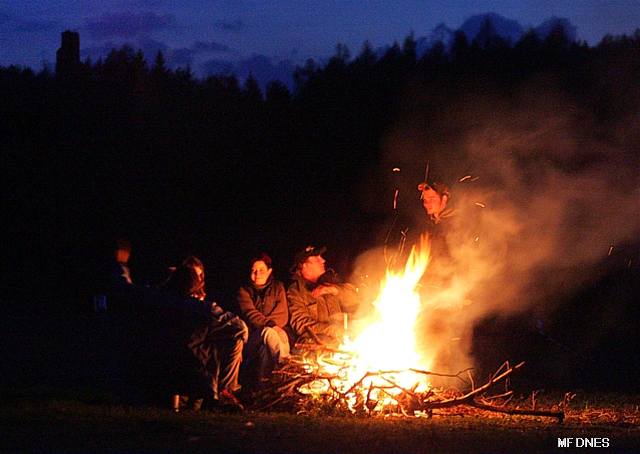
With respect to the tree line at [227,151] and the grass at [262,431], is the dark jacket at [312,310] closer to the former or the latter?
the grass at [262,431]

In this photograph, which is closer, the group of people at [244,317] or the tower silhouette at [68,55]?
the group of people at [244,317]

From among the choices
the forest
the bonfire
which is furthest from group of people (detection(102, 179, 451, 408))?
the forest

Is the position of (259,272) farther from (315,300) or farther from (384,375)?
(384,375)

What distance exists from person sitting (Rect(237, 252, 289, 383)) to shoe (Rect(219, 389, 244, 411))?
0.57 metres

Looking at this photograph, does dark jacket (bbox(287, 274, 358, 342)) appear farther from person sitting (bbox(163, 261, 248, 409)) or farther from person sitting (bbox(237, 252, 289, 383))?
person sitting (bbox(163, 261, 248, 409))

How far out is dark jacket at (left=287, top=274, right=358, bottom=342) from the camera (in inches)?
418

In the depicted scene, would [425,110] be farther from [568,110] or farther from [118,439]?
[118,439]

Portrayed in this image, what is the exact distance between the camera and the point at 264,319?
33.6 ft

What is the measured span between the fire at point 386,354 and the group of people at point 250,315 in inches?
14.8

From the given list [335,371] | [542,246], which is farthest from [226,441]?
[542,246]

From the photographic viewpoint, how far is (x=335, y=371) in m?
9.96

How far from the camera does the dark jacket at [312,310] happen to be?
10609 mm

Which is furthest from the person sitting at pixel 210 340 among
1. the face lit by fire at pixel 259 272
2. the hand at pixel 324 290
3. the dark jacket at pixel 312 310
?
the hand at pixel 324 290

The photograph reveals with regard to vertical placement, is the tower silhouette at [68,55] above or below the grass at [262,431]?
above
